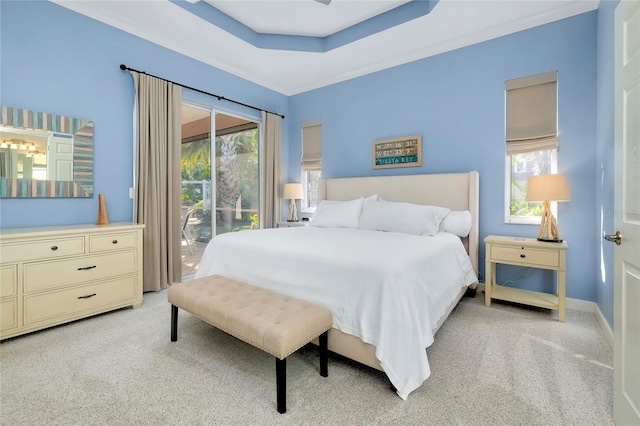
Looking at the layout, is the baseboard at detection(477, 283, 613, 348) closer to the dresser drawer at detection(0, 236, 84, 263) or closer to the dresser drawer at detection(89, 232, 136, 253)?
the dresser drawer at detection(89, 232, 136, 253)

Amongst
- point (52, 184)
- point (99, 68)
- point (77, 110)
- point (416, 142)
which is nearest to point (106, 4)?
point (99, 68)

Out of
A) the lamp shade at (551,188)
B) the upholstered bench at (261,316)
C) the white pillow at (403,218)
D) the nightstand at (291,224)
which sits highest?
the lamp shade at (551,188)

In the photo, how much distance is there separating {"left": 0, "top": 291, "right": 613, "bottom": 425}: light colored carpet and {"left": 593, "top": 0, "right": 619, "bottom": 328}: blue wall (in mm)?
403

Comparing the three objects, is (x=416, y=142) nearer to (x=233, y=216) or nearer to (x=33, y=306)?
(x=233, y=216)

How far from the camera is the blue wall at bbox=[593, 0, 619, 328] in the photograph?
7.33ft

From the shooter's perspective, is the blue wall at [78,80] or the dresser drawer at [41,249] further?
the blue wall at [78,80]

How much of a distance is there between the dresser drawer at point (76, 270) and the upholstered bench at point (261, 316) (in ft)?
3.29

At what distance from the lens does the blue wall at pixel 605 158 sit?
2.23 meters

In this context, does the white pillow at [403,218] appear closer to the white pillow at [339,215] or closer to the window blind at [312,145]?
the white pillow at [339,215]

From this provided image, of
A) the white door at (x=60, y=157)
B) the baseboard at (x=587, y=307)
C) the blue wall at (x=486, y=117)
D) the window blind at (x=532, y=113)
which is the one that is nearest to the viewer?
the baseboard at (x=587, y=307)

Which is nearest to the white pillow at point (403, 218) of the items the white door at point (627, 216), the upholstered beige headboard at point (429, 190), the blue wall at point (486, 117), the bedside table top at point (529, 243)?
the upholstered beige headboard at point (429, 190)

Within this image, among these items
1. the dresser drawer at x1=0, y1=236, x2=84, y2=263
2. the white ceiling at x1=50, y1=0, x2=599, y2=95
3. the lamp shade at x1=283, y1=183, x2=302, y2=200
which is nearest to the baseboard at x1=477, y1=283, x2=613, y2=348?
the white ceiling at x1=50, y1=0, x2=599, y2=95

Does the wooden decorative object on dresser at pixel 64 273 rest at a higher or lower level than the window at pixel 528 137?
lower

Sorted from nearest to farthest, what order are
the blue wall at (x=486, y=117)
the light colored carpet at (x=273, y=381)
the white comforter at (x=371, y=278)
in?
the light colored carpet at (x=273, y=381), the white comforter at (x=371, y=278), the blue wall at (x=486, y=117)
